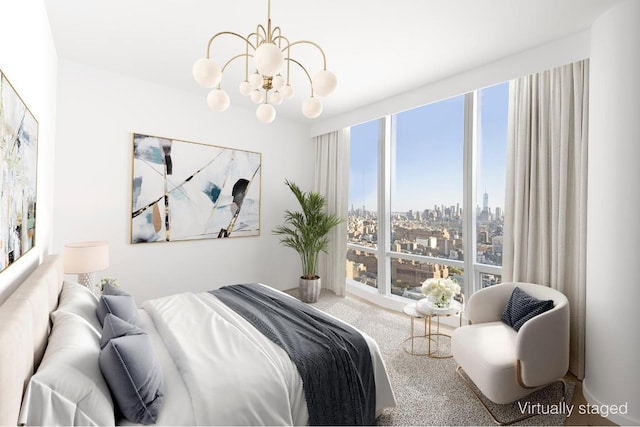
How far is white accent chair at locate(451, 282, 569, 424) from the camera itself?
188 centimetres

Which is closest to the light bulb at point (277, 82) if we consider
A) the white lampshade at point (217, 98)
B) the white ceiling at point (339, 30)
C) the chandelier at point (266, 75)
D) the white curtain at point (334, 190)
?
the chandelier at point (266, 75)

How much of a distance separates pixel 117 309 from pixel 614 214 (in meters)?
3.18

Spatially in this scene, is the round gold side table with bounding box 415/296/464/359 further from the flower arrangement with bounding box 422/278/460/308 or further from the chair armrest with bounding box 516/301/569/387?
the chair armrest with bounding box 516/301/569/387

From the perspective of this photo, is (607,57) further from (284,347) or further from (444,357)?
(284,347)

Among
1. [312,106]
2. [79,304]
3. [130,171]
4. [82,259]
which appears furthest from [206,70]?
[130,171]

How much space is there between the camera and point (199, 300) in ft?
8.05

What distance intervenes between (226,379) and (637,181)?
8.52 ft

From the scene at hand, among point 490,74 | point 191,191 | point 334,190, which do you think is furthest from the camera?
point 334,190

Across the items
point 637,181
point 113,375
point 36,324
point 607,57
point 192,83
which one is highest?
point 192,83

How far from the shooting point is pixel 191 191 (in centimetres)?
369

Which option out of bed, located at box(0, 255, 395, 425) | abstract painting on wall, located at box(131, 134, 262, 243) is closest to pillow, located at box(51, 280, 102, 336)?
bed, located at box(0, 255, 395, 425)

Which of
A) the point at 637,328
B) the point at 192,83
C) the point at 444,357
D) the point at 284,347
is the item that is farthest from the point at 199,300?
the point at 637,328

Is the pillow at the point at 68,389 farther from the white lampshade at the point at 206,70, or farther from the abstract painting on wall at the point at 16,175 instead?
the white lampshade at the point at 206,70

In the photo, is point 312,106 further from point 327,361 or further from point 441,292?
point 441,292
